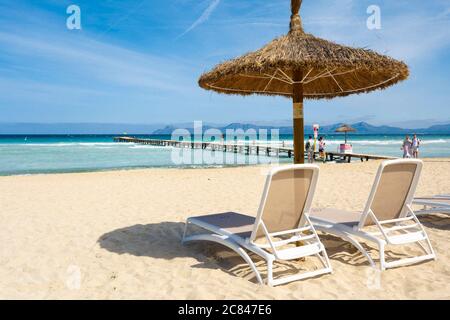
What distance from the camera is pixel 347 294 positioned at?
10.1 feet

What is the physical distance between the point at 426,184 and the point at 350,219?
6.97 m

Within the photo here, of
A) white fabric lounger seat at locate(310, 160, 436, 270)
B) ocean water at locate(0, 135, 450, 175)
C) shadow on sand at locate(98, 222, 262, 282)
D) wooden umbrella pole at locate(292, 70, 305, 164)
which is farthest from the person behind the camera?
ocean water at locate(0, 135, 450, 175)

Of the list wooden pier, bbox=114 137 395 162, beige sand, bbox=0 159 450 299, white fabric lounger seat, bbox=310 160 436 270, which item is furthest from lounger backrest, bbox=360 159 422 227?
wooden pier, bbox=114 137 395 162

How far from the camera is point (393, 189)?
3.77m

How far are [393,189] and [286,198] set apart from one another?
44.2 inches

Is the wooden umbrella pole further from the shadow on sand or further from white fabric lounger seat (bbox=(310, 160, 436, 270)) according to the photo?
the shadow on sand

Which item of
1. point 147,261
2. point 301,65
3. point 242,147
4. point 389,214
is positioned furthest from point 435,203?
point 242,147

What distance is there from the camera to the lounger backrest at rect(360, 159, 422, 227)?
143 inches

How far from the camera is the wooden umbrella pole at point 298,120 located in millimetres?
3951

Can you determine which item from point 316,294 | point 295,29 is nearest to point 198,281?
point 316,294

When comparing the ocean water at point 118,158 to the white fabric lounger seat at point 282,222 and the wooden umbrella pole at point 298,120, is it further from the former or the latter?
the white fabric lounger seat at point 282,222

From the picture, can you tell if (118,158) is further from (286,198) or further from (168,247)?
(286,198)

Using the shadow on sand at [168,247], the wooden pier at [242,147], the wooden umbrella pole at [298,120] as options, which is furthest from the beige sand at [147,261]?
the wooden pier at [242,147]

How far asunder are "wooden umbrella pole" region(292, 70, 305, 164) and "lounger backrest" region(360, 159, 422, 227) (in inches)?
29.9
